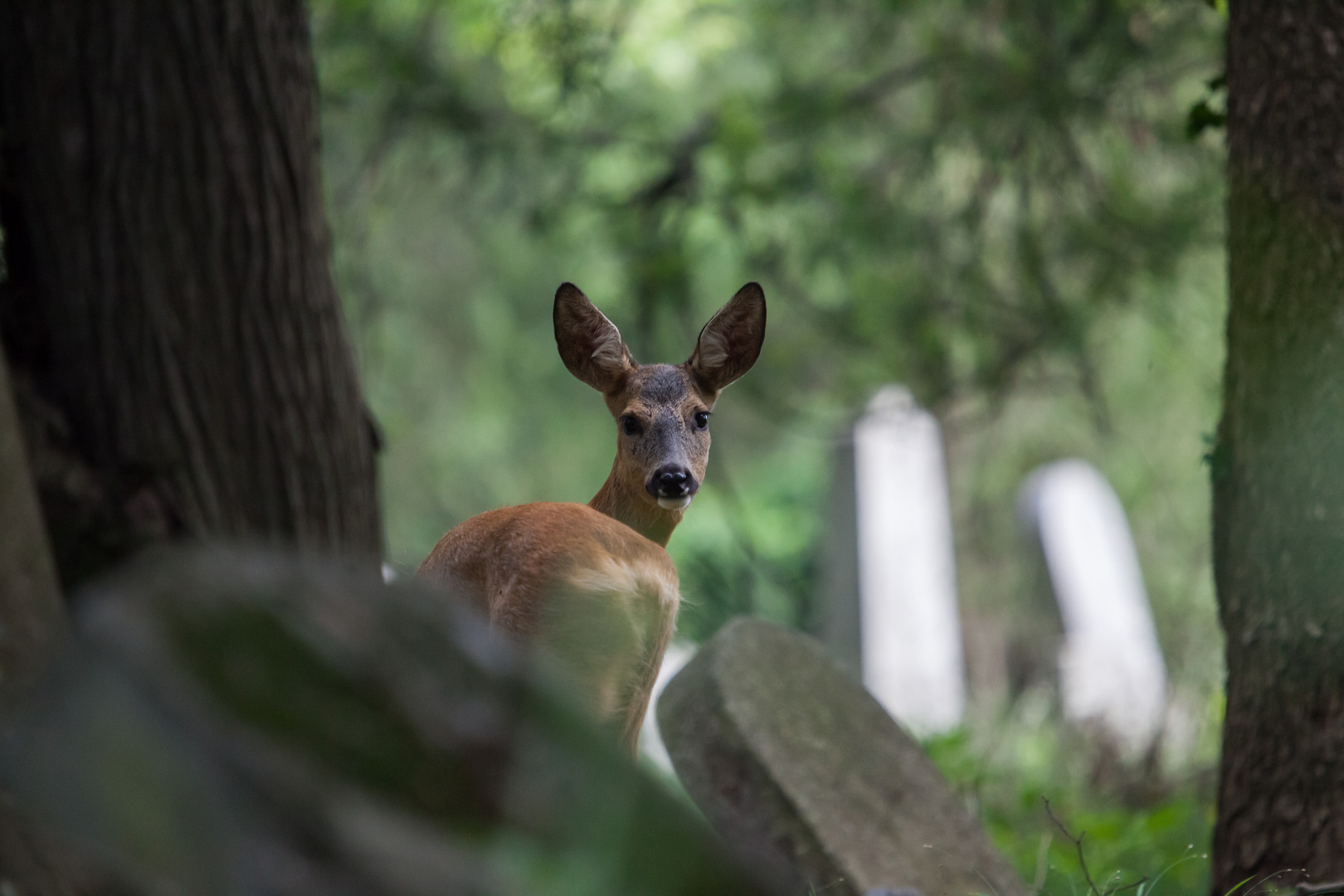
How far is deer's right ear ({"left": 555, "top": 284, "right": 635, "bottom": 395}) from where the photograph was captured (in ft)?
7.64

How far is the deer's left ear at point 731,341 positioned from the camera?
92.7 inches

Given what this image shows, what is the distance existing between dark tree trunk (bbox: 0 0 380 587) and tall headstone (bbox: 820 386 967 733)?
4.31 metres

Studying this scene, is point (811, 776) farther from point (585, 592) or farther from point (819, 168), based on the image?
point (819, 168)

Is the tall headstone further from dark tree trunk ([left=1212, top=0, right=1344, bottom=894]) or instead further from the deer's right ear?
the deer's right ear

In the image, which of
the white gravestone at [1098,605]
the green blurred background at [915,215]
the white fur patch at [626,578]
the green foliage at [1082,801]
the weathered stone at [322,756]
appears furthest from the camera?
the white gravestone at [1098,605]

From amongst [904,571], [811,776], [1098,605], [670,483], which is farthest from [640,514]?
[904,571]

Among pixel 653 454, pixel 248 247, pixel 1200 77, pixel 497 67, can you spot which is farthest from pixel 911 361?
pixel 653 454

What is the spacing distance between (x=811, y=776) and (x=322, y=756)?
5.25 feet

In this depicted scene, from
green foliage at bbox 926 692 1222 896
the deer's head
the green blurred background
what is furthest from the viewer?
the green blurred background

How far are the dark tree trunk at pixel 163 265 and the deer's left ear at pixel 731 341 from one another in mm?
1451

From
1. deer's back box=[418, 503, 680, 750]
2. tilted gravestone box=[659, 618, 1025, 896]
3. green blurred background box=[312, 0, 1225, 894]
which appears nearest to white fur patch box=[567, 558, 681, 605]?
deer's back box=[418, 503, 680, 750]

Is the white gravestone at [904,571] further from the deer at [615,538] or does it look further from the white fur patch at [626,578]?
the white fur patch at [626,578]

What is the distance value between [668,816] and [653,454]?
0.82 meters

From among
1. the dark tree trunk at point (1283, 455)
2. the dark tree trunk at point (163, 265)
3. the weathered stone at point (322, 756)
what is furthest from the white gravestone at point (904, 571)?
the weathered stone at point (322, 756)
